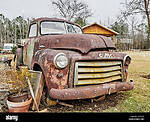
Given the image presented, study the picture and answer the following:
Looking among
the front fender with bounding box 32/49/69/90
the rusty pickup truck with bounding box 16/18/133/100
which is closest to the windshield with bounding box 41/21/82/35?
the rusty pickup truck with bounding box 16/18/133/100

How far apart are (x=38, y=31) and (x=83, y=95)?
88.4 inches

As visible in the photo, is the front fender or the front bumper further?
the front fender

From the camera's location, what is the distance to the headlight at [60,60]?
2.32m

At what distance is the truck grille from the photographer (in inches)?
94.9

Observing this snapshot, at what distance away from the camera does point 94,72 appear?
2.55 m

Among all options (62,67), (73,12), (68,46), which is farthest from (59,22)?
(73,12)

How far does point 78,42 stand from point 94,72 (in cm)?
72

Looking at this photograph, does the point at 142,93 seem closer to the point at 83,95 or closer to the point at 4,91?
the point at 83,95

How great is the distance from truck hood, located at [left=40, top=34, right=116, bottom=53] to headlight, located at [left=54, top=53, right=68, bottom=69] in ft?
1.42

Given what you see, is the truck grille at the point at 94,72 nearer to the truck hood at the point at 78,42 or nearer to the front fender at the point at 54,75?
the front fender at the point at 54,75

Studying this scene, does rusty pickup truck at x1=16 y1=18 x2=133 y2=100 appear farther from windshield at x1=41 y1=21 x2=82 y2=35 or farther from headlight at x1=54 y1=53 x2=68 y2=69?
windshield at x1=41 y1=21 x2=82 y2=35

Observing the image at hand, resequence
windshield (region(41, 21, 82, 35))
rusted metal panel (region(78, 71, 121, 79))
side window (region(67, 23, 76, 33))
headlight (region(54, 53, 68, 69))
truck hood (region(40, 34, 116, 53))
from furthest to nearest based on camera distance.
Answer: side window (region(67, 23, 76, 33))
windshield (region(41, 21, 82, 35))
truck hood (region(40, 34, 116, 53))
rusted metal panel (region(78, 71, 121, 79))
headlight (region(54, 53, 68, 69))

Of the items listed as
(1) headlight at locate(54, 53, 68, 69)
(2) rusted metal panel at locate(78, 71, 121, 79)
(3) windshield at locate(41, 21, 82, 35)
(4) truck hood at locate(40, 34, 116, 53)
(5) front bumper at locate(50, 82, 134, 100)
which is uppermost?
(3) windshield at locate(41, 21, 82, 35)
